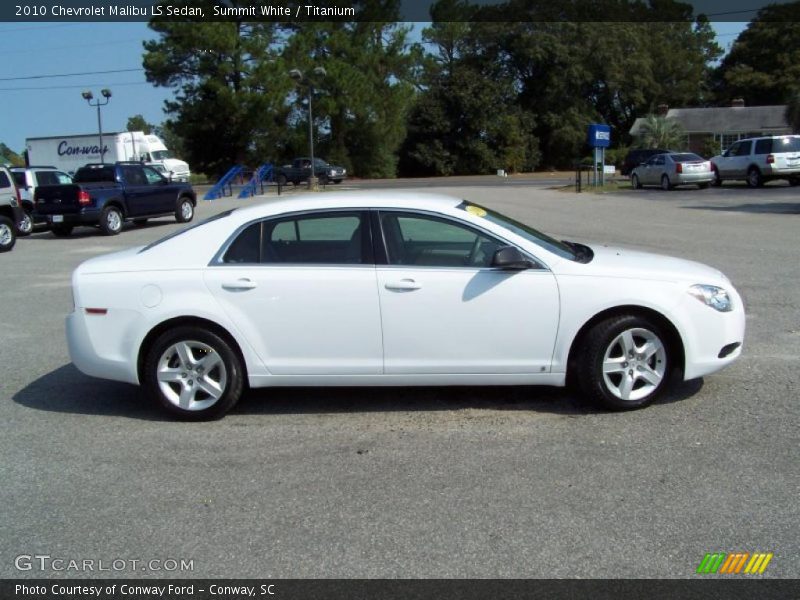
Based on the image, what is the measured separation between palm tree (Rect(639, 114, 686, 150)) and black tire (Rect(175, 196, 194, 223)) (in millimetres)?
36067

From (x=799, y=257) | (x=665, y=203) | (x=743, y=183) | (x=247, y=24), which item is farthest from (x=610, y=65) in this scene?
(x=799, y=257)

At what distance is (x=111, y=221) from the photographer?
64.4 ft

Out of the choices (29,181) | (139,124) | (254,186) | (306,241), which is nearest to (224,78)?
(254,186)

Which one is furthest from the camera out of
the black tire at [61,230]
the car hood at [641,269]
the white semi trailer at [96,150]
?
the white semi trailer at [96,150]

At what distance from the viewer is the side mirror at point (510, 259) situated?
5.21 meters

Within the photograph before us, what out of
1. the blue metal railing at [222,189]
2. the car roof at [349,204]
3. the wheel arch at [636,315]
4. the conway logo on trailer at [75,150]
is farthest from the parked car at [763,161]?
the conway logo on trailer at [75,150]

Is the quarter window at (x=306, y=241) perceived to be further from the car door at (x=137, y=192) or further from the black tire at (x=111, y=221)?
the car door at (x=137, y=192)

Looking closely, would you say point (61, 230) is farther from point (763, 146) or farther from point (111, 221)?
point (763, 146)

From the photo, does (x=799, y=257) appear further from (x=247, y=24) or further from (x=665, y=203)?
(x=247, y=24)

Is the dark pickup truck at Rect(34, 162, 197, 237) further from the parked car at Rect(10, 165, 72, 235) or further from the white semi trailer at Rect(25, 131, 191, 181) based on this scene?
the white semi trailer at Rect(25, 131, 191, 181)

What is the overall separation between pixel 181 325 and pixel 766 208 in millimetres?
19805

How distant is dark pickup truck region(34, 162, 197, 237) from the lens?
19.0 m

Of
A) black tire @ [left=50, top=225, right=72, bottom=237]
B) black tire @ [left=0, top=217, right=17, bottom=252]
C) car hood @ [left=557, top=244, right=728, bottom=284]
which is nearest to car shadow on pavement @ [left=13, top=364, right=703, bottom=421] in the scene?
car hood @ [left=557, top=244, right=728, bottom=284]

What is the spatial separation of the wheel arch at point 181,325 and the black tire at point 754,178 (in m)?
27.7
